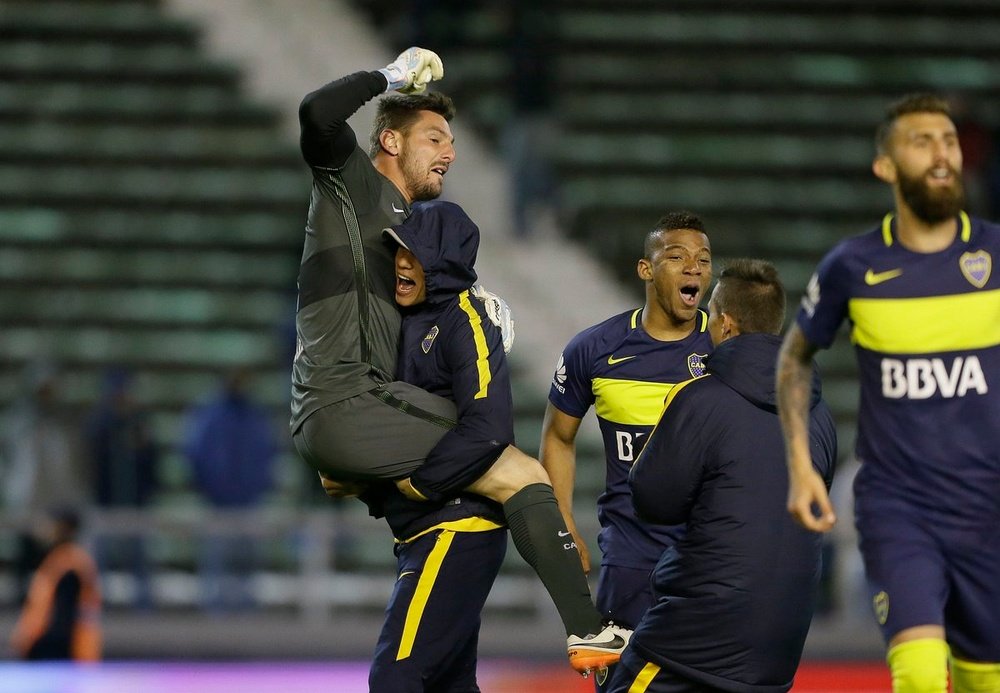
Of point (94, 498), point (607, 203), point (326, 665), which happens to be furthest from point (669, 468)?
point (607, 203)

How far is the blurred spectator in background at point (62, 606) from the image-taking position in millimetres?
8492

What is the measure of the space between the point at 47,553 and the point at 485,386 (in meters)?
5.25

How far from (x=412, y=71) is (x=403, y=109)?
0.40ft

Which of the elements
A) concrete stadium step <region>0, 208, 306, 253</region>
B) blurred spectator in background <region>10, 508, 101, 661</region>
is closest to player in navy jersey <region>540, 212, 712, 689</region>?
blurred spectator in background <region>10, 508, 101, 661</region>

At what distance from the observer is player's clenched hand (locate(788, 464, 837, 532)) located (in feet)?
13.4

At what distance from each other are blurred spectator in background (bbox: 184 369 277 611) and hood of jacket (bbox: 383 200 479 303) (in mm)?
5348

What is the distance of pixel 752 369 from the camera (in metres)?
4.54

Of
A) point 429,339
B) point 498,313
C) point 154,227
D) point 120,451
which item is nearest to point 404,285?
point 429,339

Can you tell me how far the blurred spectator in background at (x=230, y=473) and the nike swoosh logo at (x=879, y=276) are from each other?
20.5 ft

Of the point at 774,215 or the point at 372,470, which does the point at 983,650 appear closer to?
the point at 372,470

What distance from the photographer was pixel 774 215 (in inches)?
520

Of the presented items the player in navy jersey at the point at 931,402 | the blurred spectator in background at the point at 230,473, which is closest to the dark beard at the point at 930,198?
the player in navy jersey at the point at 931,402

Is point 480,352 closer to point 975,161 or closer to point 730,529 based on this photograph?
point 730,529

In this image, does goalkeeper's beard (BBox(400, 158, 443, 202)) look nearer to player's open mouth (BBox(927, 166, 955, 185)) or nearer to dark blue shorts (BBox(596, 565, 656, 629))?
dark blue shorts (BBox(596, 565, 656, 629))
